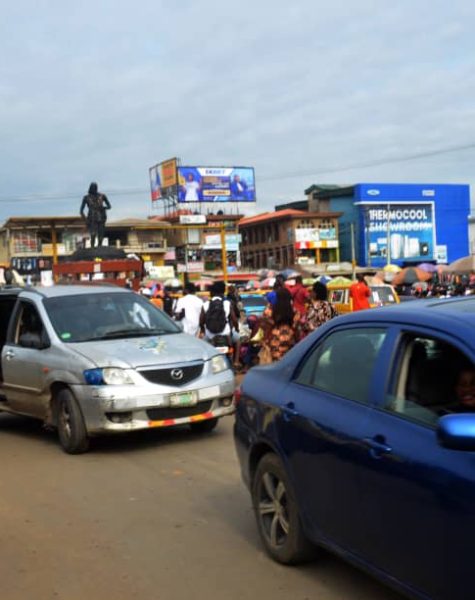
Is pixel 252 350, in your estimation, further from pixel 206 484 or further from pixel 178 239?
pixel 178 239

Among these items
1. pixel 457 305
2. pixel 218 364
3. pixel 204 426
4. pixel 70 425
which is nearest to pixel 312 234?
pixel 204 426

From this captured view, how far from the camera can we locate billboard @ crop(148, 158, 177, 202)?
75.9 m

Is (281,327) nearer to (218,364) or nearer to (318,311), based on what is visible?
(318,311)

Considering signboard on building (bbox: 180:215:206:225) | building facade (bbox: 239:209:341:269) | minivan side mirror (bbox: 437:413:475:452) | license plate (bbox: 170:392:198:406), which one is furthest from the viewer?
building facade (bbox: 239:209:341:269)

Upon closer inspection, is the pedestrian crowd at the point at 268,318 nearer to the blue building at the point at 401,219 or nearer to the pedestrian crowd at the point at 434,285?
the pedestrian crowd at the point at 434,285

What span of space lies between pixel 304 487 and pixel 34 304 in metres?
5.66

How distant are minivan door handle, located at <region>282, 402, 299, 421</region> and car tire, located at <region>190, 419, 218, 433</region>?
4.06 m

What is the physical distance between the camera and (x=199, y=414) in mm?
7980

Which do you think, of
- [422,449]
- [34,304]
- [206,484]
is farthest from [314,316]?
[422,449]

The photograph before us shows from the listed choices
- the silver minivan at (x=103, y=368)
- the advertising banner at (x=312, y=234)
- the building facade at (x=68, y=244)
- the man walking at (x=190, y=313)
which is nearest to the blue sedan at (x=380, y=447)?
the silver minivan at (x=103, y=368)

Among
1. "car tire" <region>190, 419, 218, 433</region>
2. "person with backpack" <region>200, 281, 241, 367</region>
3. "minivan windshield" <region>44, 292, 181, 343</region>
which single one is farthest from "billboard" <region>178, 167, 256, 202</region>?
"car tire" <region>190, 419, 218, 433</region>

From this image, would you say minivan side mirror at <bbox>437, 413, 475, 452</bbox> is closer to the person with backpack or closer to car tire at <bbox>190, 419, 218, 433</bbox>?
car tire at <bbox>190, 419, 218, 433</bbox>

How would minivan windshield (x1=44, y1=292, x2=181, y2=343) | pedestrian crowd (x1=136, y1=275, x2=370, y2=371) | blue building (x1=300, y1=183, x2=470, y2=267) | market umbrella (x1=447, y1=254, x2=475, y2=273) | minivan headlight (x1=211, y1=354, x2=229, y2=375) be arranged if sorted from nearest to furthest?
minivan headlight (x1=211, y1=354, x2=229, y2=375) < minivan windshield (x1=44, y1=292, x2=181, y2=343) < pedestrian crowd (x1=136, y1=275, x2=370, y2=371) < market umbrella (x1=447, y1=254, x2=475, y2=273) < blue building (x1=300, y1=183, x2=470, y2=267)

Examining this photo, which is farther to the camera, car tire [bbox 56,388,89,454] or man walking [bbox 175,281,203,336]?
man walking [bbox 175,281,203,336]
